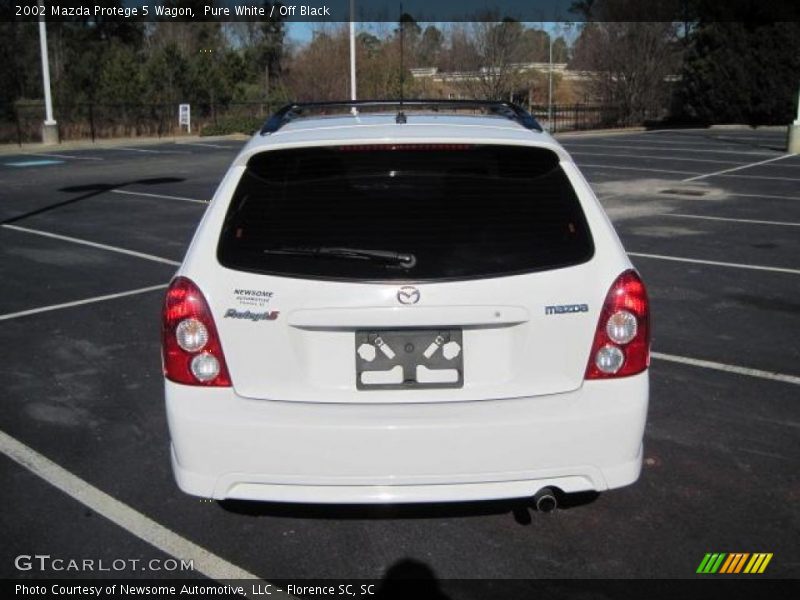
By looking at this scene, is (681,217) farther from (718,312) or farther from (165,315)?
→ (165,315)

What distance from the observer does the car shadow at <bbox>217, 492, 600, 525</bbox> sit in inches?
135

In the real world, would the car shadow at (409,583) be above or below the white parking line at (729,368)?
below

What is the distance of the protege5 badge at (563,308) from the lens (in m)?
2.89

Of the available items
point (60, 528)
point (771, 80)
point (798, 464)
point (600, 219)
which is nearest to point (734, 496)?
point (798, 464)

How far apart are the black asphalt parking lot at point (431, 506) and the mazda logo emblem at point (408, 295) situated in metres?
1.07

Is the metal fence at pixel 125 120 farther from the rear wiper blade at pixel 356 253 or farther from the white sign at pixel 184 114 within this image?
the rear wiper blade at pixel 356 253

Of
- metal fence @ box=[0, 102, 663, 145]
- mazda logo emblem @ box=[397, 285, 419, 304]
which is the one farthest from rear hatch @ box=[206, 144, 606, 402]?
metal fence @ box=[0, 102, 663, 145]

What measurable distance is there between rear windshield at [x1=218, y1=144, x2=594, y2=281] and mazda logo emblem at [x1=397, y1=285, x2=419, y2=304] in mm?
44

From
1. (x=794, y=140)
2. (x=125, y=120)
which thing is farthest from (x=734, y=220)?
(x=125, y=120)

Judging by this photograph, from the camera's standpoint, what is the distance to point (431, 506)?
3.47m

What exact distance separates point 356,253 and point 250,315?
43cm

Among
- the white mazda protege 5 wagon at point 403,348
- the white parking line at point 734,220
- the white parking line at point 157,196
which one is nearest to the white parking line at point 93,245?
the white parking line at point 157,196

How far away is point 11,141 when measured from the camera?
32031 millimetres

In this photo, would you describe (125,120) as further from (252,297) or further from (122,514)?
(252,297)
